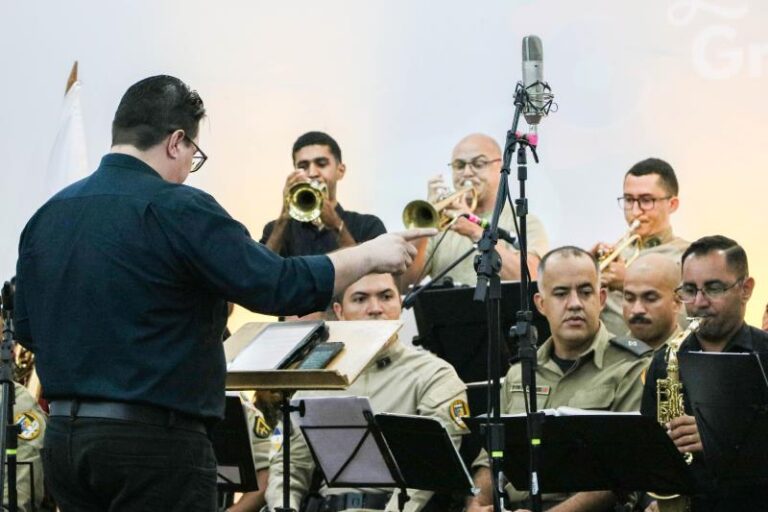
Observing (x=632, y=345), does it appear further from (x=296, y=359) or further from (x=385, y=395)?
(x=296, y=359)

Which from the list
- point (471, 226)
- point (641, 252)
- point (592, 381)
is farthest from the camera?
point (641, 252)

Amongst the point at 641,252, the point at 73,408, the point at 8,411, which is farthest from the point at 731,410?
the point at 8,411

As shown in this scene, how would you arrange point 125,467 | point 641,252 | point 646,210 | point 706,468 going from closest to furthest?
point 125,467, point 706,468, point 641,252, point 646,210

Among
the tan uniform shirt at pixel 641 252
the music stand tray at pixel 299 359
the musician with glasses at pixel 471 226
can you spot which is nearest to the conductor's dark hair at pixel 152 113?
the music stand tray at pixel 299 359

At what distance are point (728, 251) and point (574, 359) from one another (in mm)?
851

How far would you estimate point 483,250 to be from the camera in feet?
14.8

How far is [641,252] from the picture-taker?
23.7ft

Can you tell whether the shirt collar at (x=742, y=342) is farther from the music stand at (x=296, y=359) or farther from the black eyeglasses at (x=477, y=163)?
the black eyeglasses at (x=477, y=163)

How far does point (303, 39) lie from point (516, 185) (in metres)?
1.73

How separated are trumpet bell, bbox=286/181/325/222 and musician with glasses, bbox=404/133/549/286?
0.59 metres

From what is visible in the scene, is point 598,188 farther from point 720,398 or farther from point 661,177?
point 720,398

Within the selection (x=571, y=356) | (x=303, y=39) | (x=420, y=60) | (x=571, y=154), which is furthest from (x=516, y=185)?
(x=571, y=356)

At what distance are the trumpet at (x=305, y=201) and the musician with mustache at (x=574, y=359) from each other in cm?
144

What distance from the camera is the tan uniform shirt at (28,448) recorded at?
6546 millimetres
